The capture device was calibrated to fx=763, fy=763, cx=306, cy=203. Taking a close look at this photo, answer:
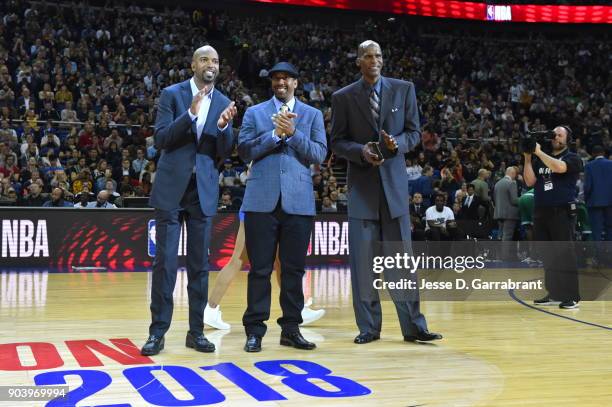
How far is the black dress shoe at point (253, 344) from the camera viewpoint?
202 inches

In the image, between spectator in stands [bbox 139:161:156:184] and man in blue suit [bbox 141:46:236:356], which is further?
spectator in stands [bbox 139:161:156:184]

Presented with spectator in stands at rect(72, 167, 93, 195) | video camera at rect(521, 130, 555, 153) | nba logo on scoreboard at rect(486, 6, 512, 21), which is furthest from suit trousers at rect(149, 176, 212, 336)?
nba logo on scoreboard at rect(486, 6, 512, 21)

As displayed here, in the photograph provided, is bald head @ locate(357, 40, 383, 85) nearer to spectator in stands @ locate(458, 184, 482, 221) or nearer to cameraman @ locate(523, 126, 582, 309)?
cameraman @ locate(523, 126, 582, 309)

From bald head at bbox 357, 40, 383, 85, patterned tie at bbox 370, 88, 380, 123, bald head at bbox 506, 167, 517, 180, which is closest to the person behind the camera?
bald head at bbox 357, 40, 383, 85

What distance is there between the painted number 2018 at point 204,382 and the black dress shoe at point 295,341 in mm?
462

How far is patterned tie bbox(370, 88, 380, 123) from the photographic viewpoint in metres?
5.73

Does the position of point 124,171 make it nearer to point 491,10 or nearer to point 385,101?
point 385,101

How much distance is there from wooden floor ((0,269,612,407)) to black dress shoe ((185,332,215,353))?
0.21ft

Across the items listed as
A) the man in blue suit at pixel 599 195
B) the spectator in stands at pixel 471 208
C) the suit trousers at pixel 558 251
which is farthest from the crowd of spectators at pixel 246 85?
the suit trousers at pixel 558 251

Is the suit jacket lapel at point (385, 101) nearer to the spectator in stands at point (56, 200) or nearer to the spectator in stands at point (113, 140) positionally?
the spectator in stands at point (56, 200)

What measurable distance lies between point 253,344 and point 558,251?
11.6 ft

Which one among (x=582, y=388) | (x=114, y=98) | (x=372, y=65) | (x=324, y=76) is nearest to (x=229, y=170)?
(x=114, y=98)

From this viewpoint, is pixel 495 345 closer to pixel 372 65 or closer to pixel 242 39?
pixel 372 65

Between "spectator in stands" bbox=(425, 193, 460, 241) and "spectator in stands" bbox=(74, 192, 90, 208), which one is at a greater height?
A: "spectator in stands" bbox=(74, 192, 90, 208)
